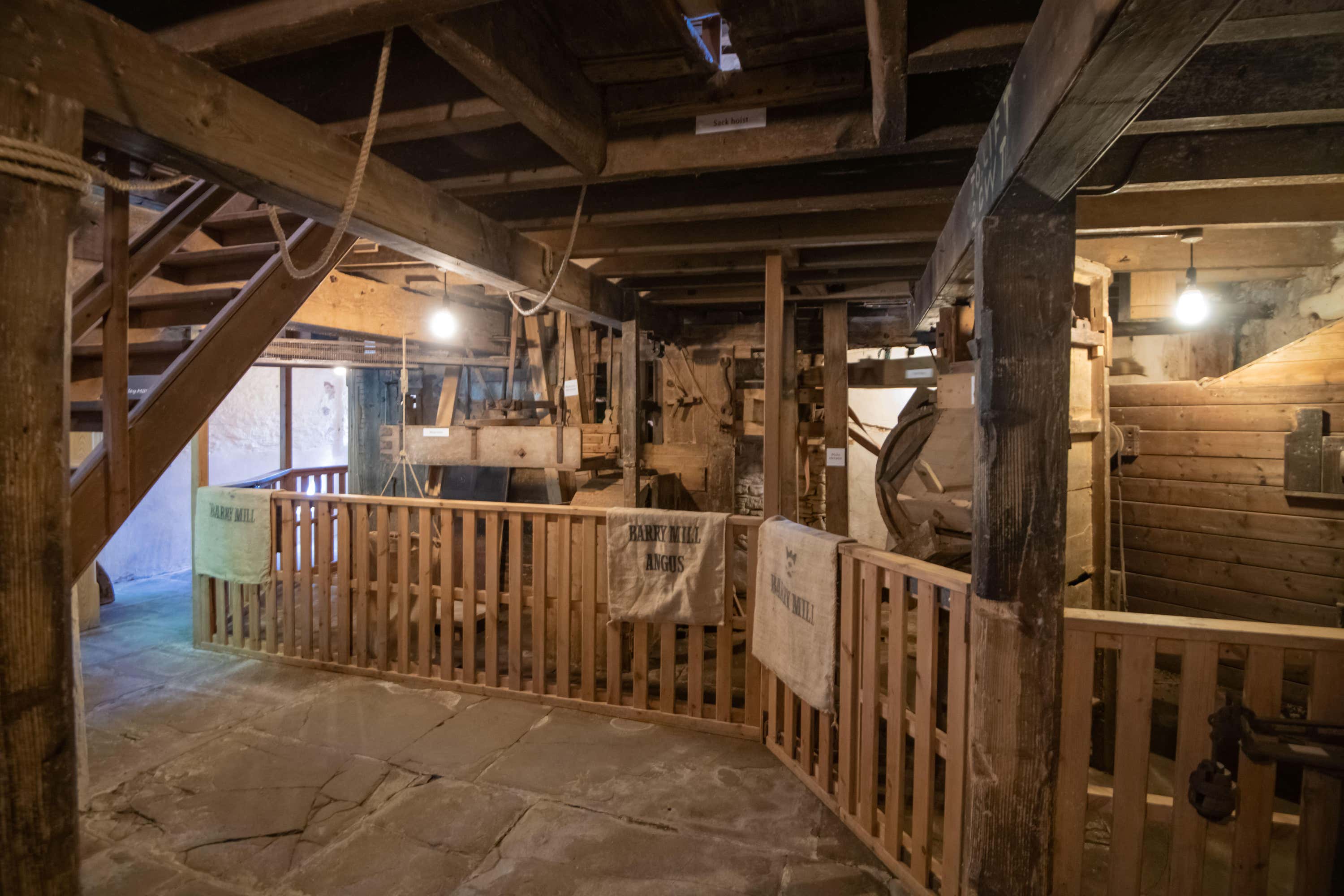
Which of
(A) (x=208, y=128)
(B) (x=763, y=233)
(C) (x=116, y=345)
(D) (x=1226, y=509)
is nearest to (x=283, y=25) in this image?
(A) (x=208, y=128)

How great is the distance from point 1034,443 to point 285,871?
2987mm

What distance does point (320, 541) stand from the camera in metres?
4.20

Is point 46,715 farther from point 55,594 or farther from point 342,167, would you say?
point 342,167

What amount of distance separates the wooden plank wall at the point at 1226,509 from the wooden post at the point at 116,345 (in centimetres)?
547

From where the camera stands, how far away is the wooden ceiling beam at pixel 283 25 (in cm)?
145

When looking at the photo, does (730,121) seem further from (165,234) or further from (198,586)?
(198,586)

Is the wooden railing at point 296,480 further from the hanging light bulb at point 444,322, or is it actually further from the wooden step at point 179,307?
the wooden step at point 179,307

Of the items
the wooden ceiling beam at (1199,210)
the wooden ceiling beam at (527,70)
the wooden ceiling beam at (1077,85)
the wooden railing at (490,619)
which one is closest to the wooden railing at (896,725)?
the wooden railing at (490,619)

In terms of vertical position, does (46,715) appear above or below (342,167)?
below

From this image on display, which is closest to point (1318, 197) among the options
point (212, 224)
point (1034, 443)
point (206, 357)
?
point (1034, 443)

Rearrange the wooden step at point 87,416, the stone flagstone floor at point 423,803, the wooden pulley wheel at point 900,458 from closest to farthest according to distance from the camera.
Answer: the stone flagstone floor at point 423,803 < the wooden step at point 87,416 < the wooden pulley wheel at point 900,458

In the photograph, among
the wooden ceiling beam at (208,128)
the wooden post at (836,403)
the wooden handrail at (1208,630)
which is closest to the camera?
the wooden ceiling beam at (208,128)

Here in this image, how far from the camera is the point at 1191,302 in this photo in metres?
4.09

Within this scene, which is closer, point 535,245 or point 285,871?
point 285,871
